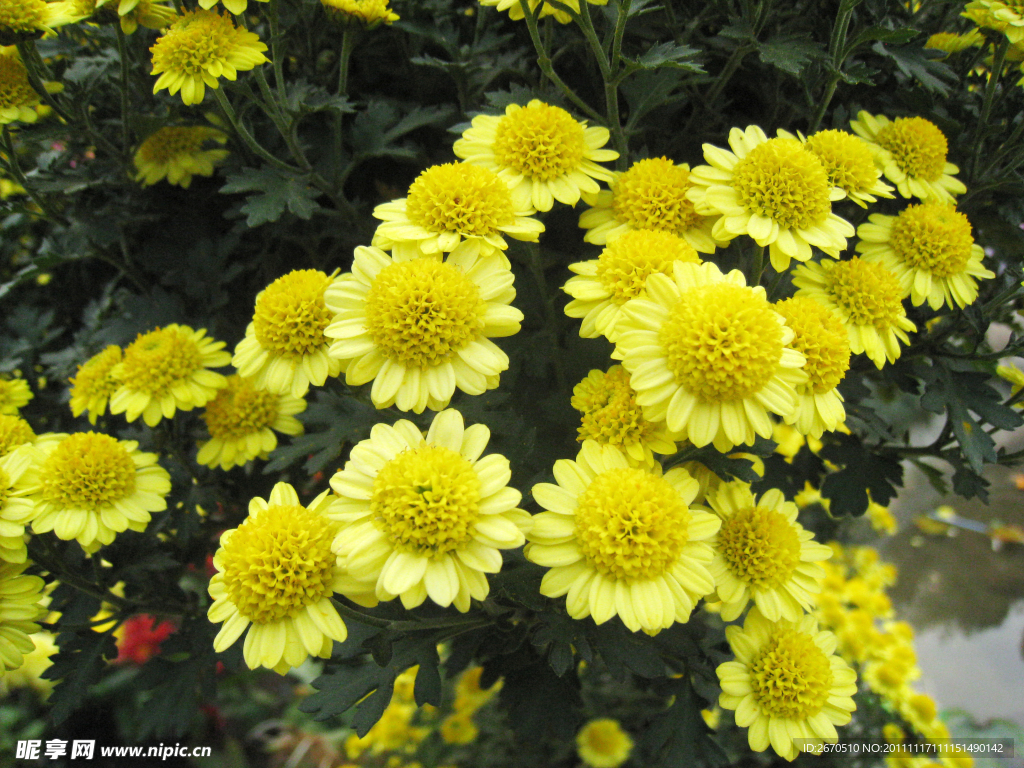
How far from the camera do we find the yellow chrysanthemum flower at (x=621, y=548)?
2.43 feet

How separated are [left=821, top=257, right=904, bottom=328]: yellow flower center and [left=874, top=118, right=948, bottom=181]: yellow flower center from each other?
0.88 ft

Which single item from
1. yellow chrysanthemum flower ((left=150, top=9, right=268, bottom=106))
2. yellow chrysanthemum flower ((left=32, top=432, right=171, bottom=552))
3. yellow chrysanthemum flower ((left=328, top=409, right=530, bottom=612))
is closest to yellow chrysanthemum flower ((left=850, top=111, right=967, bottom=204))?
yellow chrysanthemum flower ((left=328, top=409, right=530, bottom=612))

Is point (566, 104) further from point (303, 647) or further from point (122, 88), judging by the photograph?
point (303, 647)

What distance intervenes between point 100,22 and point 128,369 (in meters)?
0.61

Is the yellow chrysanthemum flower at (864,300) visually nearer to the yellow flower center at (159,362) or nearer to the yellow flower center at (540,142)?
the yellow flower center at (540,142)

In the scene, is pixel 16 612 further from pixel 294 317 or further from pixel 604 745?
pixel 604 745

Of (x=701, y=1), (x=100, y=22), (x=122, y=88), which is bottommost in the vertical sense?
(x=122, y=88)

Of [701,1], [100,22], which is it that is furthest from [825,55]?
[100,22]

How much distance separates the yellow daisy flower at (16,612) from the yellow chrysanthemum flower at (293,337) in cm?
48

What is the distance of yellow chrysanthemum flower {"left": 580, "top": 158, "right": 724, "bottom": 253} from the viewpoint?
954 mm

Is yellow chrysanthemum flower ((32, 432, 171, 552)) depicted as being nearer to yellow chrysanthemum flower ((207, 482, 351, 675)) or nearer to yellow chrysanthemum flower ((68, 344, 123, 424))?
yellow chrysanthemum flower ((68, 344, 123, 424))

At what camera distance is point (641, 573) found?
75cm

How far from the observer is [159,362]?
120 cm

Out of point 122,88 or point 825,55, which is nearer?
point 825,55
